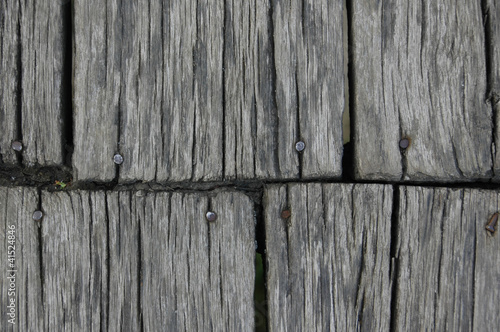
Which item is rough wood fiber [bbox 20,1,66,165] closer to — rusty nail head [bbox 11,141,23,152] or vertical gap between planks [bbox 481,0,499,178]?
rusty nail head [bbox 11,141,23,152]

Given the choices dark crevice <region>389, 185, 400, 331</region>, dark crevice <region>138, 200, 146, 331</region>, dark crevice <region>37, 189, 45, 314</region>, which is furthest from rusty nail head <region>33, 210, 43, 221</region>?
dark crevice <region>389, 185, 400, 331</region>

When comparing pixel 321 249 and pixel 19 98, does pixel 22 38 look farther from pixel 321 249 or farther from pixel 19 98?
pixel 321 249

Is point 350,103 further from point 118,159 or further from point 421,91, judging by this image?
point 118,159

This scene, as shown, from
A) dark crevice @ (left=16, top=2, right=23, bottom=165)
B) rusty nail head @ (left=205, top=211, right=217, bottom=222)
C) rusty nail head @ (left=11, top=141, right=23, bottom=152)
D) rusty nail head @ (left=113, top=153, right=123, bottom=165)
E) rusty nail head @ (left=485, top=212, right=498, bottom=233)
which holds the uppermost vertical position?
dark crevice @ (left=16, top=2, right=23, bottom=165)

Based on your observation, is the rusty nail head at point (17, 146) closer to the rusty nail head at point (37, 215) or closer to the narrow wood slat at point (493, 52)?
the rusty nail head at point (37, 215)

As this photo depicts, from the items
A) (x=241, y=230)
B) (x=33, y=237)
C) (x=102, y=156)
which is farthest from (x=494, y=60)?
(x=33, y=237)

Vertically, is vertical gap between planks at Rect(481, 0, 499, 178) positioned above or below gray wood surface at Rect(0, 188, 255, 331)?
above

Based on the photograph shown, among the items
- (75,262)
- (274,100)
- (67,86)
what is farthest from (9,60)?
(274,100)
